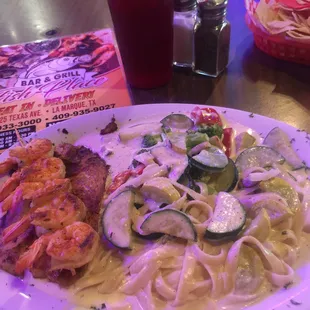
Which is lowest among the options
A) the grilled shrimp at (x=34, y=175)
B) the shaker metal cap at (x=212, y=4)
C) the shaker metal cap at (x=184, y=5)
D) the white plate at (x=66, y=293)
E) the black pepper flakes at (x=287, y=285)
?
the black pepper flakes at (x=287, y=285)

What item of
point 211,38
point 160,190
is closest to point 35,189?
point 160,190

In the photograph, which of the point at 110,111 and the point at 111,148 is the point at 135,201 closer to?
the point at 111,148

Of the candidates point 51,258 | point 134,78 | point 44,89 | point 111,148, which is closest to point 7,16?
point 44,89

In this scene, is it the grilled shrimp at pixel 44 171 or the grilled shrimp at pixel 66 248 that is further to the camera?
the grilled shrimp at pixel 44 171

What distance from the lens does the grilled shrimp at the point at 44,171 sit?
7.16 feet

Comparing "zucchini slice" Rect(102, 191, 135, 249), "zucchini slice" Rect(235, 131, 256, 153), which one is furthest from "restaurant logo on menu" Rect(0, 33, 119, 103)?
"zucchini slice" Rect(102, 191, 135, 249)

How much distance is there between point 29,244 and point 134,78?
5.28 feet

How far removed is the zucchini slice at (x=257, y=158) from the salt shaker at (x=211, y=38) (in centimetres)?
108

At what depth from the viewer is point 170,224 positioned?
1.84 metres

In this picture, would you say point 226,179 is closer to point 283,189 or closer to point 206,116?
point 283,189

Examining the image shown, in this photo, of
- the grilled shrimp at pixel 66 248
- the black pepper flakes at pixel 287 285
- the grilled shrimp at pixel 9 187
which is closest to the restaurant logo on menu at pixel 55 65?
the grilled shrimp at pixel 9 187

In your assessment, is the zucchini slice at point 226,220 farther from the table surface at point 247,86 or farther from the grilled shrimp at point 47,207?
the table surface at point 247,86

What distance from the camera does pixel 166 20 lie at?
9.00ft

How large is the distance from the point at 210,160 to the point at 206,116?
548 millimetres
